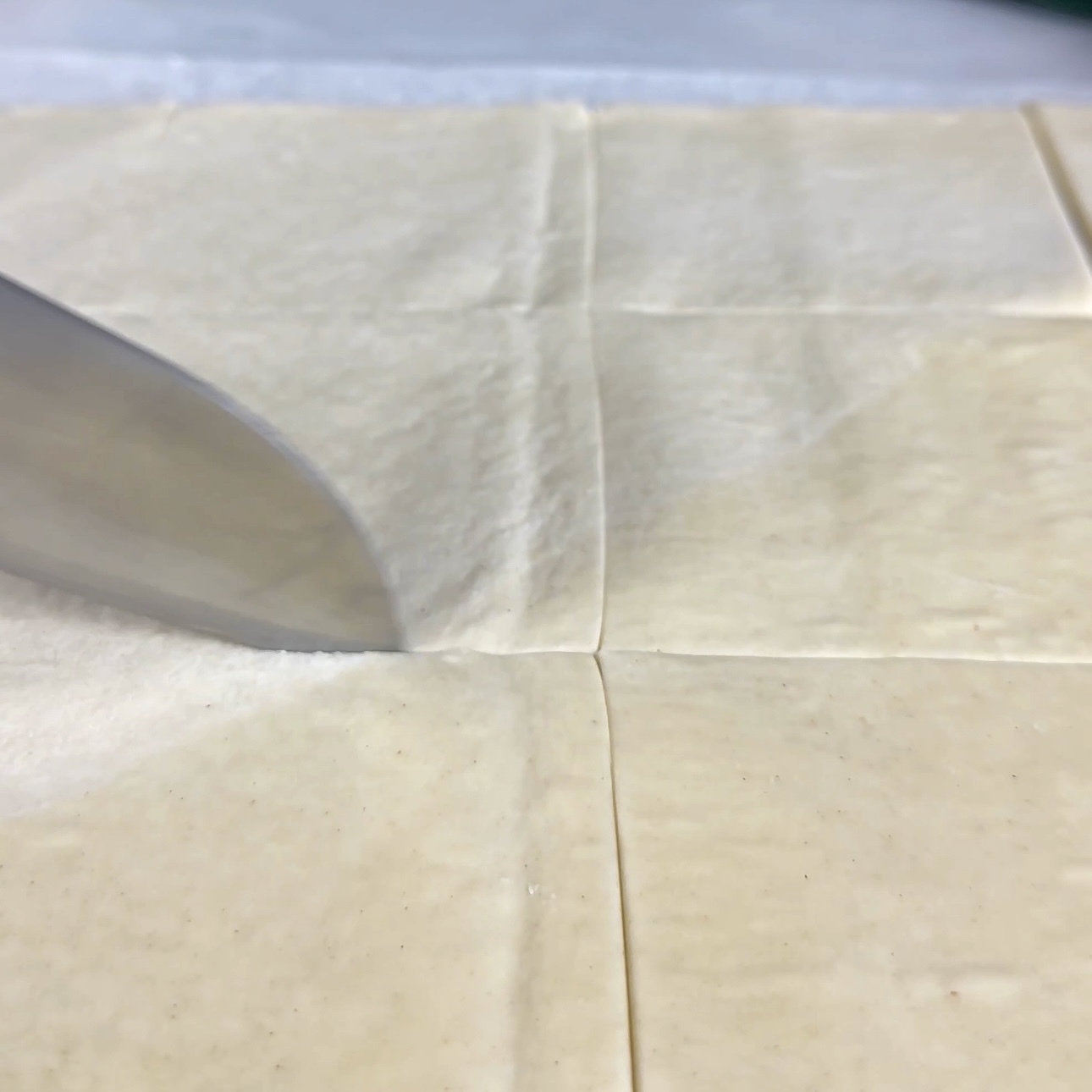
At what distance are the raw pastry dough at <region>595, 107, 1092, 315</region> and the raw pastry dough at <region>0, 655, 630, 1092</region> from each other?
0.45 metres

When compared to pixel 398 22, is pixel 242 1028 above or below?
below

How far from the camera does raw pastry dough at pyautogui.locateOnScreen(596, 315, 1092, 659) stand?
0.76m

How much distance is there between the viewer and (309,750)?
2.27 ft

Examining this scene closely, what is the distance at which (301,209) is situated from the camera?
3.46ft

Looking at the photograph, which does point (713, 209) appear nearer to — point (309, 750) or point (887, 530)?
point (887, 530)

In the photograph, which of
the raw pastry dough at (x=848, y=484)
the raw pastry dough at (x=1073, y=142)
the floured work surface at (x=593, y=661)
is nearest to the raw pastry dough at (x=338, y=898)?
the floured work surface at (x=593, y=661)

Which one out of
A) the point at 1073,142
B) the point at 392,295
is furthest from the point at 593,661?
the point at 1073,142

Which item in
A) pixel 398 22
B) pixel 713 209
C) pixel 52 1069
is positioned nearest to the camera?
pixel 52 1069

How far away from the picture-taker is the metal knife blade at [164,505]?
646 millimetres

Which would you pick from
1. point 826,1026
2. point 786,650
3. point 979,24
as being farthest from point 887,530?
point 979,24

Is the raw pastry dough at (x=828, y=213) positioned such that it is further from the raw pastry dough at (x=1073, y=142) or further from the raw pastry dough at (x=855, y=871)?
the raw pastry dough at (x=855, y=871)

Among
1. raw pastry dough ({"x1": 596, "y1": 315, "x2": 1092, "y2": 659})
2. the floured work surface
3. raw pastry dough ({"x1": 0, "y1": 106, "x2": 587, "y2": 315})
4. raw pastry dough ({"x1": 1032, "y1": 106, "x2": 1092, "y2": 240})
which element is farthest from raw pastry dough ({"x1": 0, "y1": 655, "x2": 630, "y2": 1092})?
raw pastry dough ({"x1": 1032, "y1": 106, "x2": 1092, "y2": 240})

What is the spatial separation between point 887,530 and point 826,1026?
36cm

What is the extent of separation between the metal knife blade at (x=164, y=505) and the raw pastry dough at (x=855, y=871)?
200 mm
